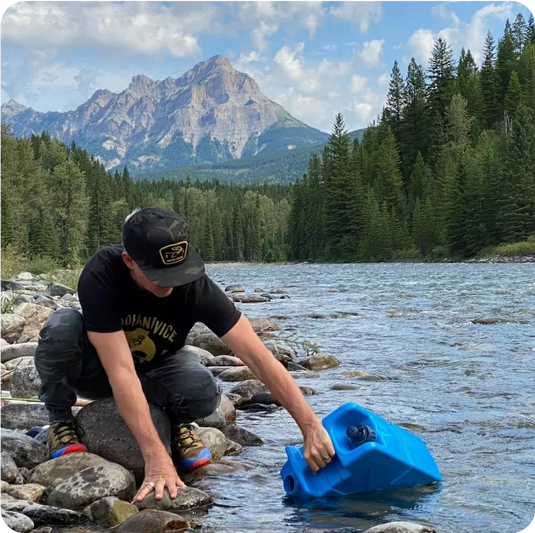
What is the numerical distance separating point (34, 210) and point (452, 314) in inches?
1924

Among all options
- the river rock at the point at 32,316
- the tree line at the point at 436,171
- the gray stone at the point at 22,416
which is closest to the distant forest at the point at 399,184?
the tree line at the point at 436,171

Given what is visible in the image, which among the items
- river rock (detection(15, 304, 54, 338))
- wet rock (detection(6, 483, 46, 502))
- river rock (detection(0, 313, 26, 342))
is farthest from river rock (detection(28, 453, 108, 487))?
river rock (detection(15, 304, 54, 338))

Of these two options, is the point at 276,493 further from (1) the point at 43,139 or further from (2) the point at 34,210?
(1) the point at 43,139

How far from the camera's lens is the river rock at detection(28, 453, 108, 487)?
11.3 ft

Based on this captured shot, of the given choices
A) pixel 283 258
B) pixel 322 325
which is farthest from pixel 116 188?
pixel 322 325

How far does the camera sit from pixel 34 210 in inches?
2184

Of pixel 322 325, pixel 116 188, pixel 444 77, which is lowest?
pixel 322 325

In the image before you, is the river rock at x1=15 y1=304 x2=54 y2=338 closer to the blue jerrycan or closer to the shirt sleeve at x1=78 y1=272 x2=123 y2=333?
the shirt sleeve at x1=78 y1=272 x2=123 y2=333

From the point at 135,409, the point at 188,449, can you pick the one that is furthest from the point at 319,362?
the point at 135,409

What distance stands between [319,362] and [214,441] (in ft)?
11.5

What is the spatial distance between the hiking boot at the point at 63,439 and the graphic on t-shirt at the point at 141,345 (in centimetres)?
55

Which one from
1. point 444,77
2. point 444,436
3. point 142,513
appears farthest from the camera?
point 444,77

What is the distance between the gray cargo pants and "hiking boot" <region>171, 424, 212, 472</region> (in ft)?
0.24

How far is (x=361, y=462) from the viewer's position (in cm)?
316
